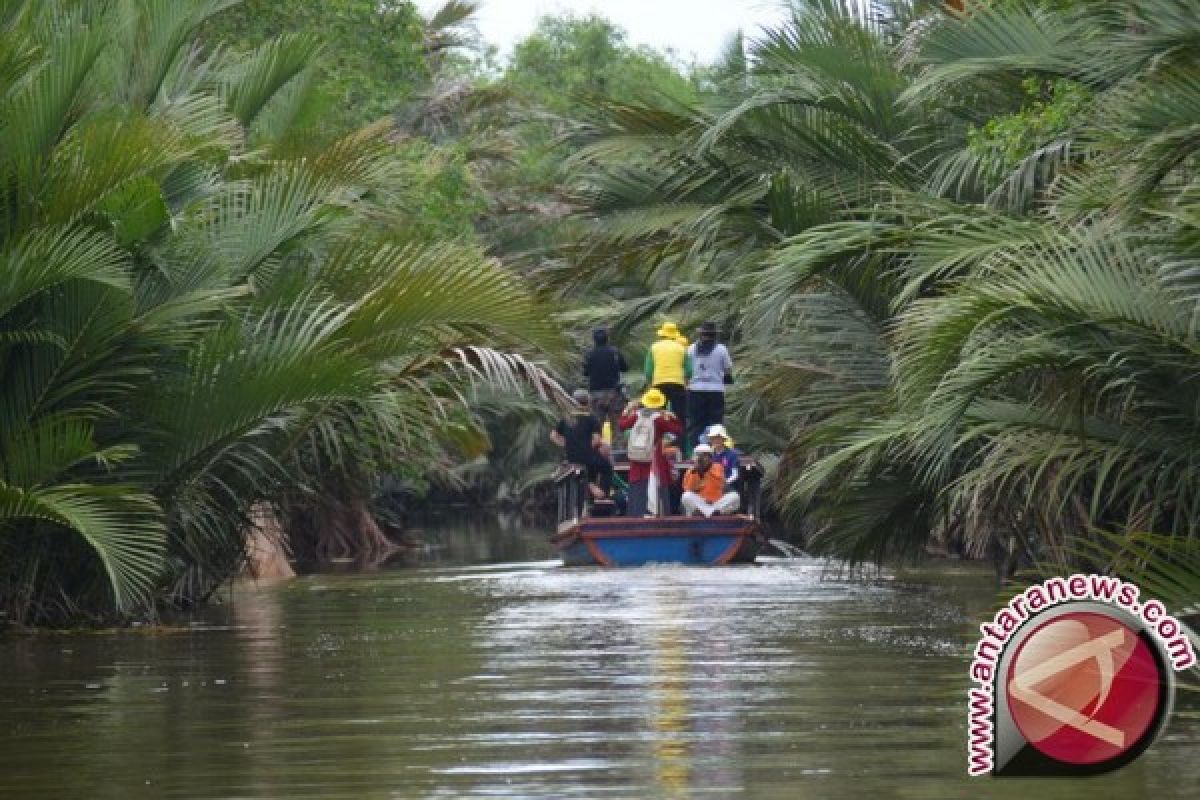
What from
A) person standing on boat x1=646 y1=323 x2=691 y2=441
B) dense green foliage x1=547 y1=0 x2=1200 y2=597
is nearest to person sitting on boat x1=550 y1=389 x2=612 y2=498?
person standing on boat x1=646 y1=323 x2=691 y2=441

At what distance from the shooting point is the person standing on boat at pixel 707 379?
25859 millimetres

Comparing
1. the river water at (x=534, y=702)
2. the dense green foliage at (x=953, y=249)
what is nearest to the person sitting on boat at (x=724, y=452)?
the dense green foliage at (x=953, y=249)

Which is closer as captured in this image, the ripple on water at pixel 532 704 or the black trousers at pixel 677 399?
the ripple on water at pixel 532 704

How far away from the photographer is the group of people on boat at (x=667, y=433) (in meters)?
25.2

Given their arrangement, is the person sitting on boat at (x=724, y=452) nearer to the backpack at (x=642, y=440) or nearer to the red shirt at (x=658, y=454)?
the red shirt at (x=658, y=454)

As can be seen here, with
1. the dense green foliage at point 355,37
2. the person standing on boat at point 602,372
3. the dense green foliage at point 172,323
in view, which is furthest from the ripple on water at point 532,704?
the dense green foliage at point 355,37

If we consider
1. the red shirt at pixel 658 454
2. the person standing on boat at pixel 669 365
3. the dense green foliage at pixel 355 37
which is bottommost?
the red shirt at pixel 658 454

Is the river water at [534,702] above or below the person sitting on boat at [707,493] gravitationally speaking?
below

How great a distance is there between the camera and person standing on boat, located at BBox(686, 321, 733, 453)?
2586 centimetres

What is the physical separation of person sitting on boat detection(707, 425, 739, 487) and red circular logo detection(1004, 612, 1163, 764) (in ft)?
55.9

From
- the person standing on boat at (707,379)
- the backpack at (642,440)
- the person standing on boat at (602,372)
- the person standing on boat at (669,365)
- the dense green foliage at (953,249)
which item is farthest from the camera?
the person standing on boat at (602,372)

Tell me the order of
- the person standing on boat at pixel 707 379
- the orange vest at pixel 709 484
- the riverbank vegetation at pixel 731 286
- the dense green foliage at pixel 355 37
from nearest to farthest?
1. the riverbank vegetation at pixel 731 286
2. the orange vest at pixel 709 484
3. the person standing on boat at pixel 707 379
4. the dense green foliage at pixel 355 37

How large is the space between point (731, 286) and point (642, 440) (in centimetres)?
217

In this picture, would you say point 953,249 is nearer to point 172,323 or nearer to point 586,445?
point 172,323
